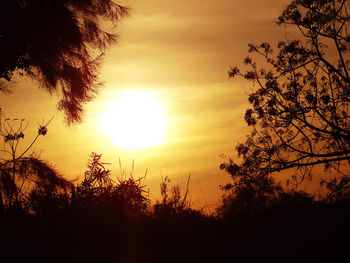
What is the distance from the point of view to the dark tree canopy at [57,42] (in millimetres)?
8492

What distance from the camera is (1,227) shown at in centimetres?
604

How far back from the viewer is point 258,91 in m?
9.69

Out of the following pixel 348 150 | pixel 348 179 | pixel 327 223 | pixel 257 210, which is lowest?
pixel 327 223

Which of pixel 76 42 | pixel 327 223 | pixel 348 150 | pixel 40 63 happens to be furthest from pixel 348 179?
pixel 40 63

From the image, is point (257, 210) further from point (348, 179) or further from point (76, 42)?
point (76, 42)

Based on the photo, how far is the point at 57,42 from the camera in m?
8.88

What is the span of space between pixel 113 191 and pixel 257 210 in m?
2.65

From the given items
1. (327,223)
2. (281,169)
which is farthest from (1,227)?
(281,169)

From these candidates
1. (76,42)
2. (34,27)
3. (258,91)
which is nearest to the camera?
(34,27)

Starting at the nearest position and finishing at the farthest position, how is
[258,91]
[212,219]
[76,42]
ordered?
[212,219], [76,42], [258,91]

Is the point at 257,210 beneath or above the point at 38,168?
beneath

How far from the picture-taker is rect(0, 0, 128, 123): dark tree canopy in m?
8.49

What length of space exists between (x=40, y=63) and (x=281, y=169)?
636 cm

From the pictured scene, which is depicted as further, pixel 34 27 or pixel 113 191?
pixel 34 27
